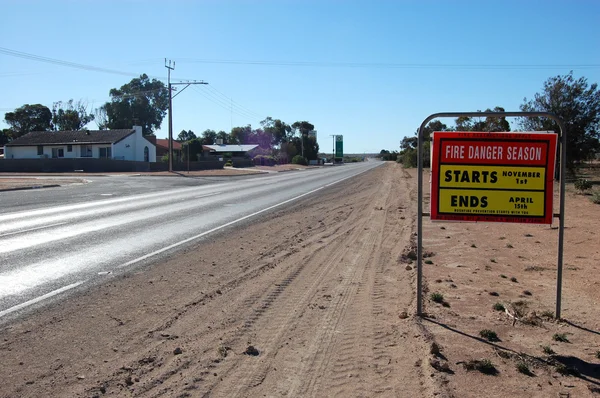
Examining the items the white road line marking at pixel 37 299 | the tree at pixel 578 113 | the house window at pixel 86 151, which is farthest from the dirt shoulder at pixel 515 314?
the house window at pixel 86 151

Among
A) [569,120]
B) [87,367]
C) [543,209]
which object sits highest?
[569,120]

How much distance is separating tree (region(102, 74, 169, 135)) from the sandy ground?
10539 cm

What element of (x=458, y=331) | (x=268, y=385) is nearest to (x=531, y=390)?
(x=458, y=331)

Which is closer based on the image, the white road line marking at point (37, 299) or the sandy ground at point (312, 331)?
the sandy ground at point (312, 331)

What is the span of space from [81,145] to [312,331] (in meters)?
66.7

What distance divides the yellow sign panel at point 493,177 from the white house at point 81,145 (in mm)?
63782

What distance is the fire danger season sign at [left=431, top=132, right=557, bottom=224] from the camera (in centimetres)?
557

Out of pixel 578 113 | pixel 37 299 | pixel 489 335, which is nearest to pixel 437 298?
pixel 489 335

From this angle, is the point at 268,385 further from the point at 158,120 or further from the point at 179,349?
the point at 158,120

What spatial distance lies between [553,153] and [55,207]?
696 inches

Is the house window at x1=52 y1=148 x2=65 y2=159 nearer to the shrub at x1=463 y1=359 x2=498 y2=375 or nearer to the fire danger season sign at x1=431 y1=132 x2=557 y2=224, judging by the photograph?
the fire danger season sign at x1=431 y1=132 x2=557 y2=224

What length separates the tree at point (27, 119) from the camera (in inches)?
4031

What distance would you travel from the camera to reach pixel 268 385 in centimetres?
419

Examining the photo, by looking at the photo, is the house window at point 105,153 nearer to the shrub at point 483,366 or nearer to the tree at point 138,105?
the tree at point 138,105
